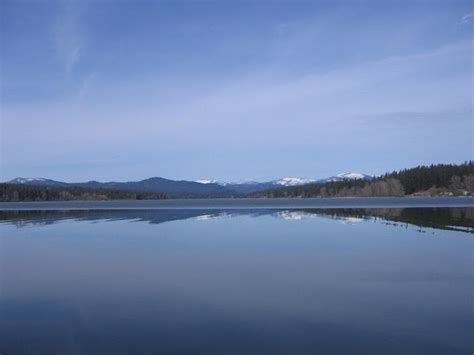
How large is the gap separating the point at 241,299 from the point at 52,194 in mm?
171349

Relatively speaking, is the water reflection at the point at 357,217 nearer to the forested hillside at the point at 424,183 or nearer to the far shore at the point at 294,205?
the far shore at the point at 294,205

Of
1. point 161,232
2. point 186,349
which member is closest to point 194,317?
point 186,349

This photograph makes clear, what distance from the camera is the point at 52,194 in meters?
168

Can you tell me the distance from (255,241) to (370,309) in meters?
13.3

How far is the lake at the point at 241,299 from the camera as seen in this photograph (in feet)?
28.1

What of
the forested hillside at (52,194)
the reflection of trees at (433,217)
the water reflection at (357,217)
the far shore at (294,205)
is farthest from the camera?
the forested hillside at (52,194)

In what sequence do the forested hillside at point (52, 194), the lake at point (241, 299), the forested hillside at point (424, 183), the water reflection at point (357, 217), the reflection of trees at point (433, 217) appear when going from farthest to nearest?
1. the forested hillside at point (52, 194)
2. the forested hillside at point (424, 183)
3. the water reflection at point (357, 217)
4. the reflection of trees at point (433, 217)
5. the lake at point (241, 299)

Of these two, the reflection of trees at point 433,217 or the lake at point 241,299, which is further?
the reflection of trees at point 433,217

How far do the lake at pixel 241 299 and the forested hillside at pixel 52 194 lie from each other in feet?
482

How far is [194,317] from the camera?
400 inches

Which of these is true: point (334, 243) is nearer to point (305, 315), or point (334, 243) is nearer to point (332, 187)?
point (305, 315)

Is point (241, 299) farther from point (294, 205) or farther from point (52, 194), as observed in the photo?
point (52, 194)

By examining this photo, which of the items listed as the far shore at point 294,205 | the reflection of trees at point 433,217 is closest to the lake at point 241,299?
the reflection of trees at point 433,217

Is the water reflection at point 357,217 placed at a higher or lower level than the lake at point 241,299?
higher
